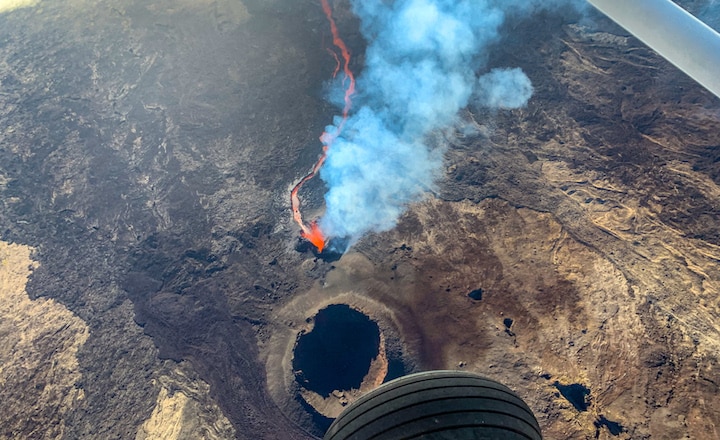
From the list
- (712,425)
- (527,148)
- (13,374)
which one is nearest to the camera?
(712,425)

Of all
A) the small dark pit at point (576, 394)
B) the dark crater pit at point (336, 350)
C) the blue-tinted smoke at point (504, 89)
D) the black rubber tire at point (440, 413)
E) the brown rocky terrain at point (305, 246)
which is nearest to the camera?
the black rubber tire at point (440, 413)

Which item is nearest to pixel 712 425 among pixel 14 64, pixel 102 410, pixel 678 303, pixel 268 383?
pixel 678 303

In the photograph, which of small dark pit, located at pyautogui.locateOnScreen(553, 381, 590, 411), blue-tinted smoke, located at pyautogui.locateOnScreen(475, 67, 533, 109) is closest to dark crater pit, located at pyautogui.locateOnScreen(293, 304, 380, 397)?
small dark pit, located at pyautogui.locateOnScreen(553, 381, 590, 411)

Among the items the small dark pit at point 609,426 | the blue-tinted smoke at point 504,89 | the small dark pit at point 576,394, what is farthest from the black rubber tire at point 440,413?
the blue-tinted smoke at point 504,89

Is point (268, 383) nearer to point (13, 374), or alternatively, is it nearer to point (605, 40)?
point (13, 374)

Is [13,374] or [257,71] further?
[257,71]

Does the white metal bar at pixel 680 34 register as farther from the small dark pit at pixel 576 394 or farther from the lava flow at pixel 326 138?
the lava flow at pixel 326 138

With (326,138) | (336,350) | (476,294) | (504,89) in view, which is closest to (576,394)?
(476,294)
